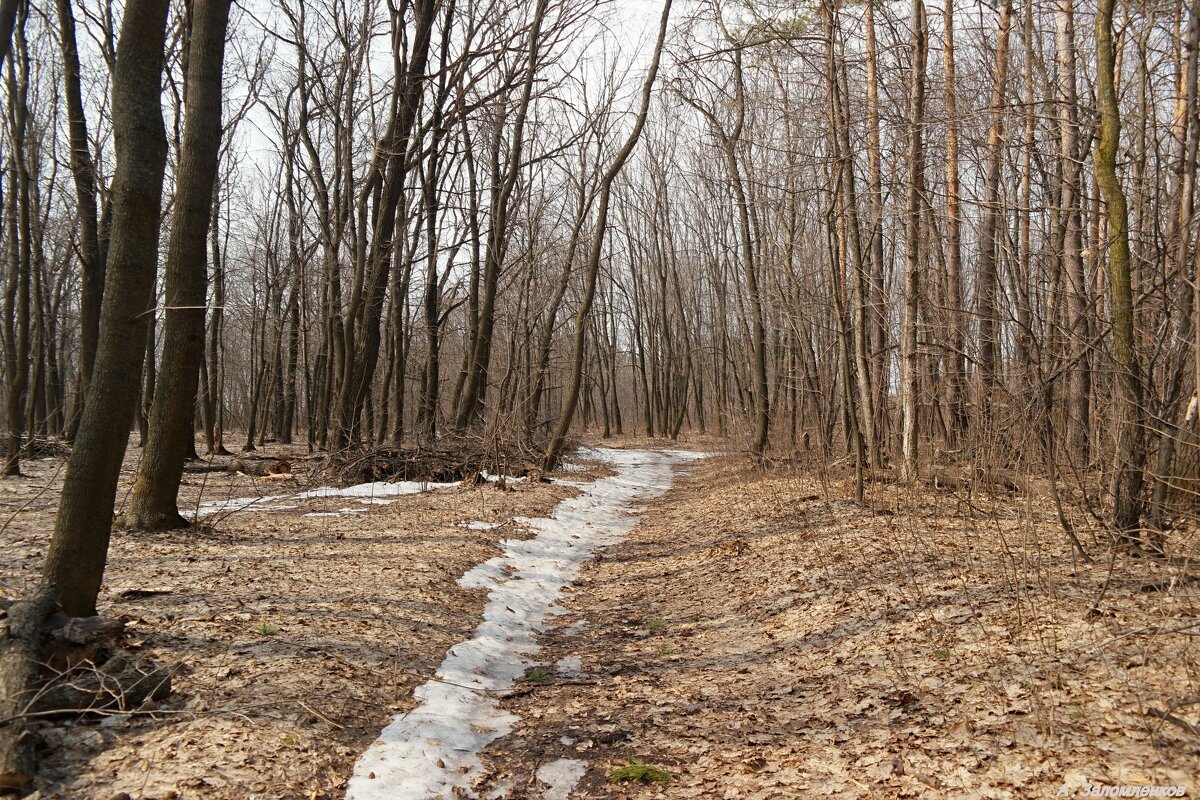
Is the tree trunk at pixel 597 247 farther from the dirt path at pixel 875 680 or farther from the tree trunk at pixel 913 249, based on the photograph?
the dirt path at pixel 875 680

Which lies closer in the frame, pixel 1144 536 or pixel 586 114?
pixel 1144 536

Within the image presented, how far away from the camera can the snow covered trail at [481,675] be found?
3734mm

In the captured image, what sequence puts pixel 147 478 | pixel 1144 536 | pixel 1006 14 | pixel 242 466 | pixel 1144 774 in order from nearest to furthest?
pixel 1144 774 < pixel 1144 536 < pixel 147 478 < pixel 1006 14 < pixel 242 466

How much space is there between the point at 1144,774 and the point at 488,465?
12726mm

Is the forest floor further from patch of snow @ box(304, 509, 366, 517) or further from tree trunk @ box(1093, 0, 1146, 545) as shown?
patch of snow @ box(304, 509, 366, 517)

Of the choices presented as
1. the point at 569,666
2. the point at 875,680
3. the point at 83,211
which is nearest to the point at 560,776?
the point at 569,666

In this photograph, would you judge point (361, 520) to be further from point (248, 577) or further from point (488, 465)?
point (488, 465)

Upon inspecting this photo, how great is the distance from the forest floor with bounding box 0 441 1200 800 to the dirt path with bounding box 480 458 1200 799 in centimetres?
2

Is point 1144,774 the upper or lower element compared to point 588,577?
upper

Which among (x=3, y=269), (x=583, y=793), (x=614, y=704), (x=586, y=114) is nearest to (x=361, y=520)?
(x=614, y=704)

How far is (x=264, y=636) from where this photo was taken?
16.4 ft

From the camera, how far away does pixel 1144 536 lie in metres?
5.32

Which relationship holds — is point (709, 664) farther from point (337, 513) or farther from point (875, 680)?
point (337, 513)

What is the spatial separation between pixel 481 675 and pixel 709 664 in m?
1.73
